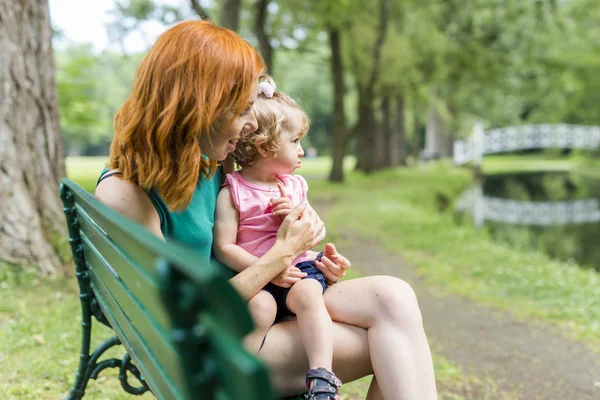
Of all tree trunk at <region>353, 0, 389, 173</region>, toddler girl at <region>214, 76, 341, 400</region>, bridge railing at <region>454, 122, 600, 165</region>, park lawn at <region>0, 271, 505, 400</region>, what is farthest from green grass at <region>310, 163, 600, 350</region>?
bridge railing at <region>454, 122, 600, 165</region>

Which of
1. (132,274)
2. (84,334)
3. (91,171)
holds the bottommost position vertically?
(91,171)

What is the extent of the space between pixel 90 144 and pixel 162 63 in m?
54.7

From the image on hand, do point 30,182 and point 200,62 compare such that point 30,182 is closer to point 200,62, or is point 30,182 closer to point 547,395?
point 200,62

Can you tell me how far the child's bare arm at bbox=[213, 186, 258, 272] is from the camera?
195 centimetres

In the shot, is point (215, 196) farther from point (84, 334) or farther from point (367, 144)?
point (367, 144)

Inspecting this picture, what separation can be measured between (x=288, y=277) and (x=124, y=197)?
553 millimetres

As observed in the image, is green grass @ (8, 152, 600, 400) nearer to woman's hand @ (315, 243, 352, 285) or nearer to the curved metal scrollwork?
the curved metal scrollwork

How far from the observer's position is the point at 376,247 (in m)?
8.18

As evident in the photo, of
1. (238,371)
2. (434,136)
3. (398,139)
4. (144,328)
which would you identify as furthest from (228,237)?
(434,136)

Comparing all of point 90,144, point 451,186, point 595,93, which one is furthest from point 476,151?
point 90,144

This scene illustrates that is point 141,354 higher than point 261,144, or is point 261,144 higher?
point 261,144

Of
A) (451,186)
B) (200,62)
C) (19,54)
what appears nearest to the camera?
(200,62)

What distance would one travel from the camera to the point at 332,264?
2.02 metres

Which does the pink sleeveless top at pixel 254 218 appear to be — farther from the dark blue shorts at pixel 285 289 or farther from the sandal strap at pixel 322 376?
the sandal strap at pixel 322 376
